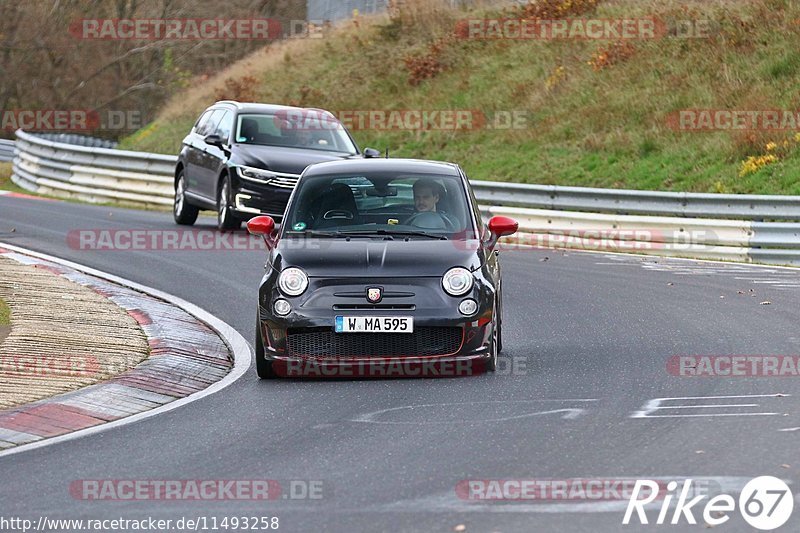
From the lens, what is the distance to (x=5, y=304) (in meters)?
12.9

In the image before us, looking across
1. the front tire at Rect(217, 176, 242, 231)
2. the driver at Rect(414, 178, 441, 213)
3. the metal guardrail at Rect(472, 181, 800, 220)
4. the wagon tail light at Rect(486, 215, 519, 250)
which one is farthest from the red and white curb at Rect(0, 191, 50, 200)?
the wagon tail light at Rect(486, 215, 519, 250)

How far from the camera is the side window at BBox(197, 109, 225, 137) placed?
73.4 feet

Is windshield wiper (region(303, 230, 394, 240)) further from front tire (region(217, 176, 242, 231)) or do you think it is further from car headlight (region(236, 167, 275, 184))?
front tire (region(217, 176, 242, 231))

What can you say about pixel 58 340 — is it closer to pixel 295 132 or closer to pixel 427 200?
pixel 427 200

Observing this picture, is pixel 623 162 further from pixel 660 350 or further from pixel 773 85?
pixel 660 350

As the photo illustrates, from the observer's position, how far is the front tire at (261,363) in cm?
1040

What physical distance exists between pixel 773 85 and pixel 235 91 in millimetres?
18353

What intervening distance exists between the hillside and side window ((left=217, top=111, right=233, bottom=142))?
8.33 meters

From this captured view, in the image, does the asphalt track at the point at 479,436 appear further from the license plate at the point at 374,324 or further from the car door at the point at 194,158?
the car door at the point at 194,158

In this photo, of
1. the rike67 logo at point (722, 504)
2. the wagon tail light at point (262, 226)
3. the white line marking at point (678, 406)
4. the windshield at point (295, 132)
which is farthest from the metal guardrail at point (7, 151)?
the rike67 logo at point (722, 504)

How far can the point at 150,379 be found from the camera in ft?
33.4

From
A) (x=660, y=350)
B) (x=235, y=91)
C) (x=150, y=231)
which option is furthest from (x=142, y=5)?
(x=660, y=350)

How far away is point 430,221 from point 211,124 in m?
12.0

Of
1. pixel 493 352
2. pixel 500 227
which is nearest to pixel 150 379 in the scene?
pixel 493 352
